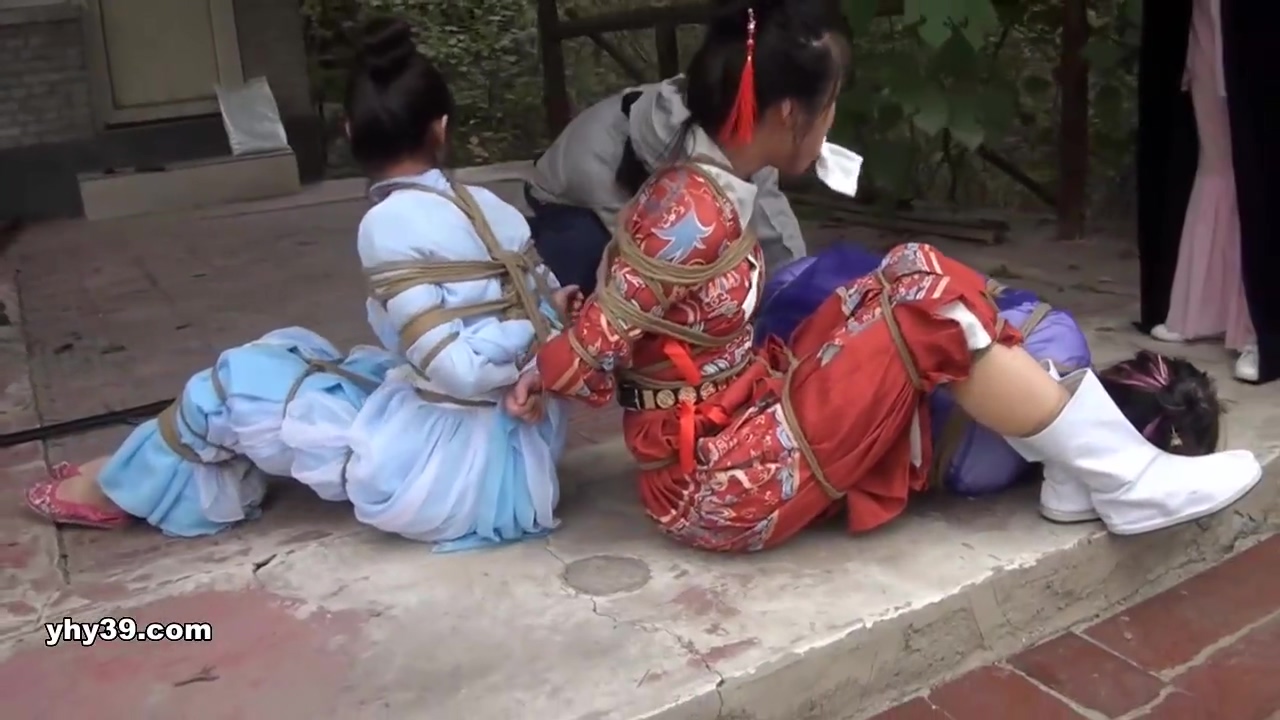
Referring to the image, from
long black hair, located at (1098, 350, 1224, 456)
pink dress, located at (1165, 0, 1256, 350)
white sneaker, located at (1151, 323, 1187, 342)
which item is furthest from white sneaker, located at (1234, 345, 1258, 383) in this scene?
long black hair, located at (1098, 350, 1224, 456)

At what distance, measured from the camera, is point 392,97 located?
238cm

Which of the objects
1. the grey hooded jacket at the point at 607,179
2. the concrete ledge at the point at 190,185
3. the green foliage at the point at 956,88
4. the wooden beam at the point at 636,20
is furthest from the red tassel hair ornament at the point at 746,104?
the concrete ledge at the point at 190,185

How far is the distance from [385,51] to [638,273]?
602mm

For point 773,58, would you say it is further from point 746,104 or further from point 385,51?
point 385,51

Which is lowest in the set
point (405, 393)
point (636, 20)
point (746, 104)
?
point (405, 393)

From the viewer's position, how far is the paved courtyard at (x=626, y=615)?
214cm

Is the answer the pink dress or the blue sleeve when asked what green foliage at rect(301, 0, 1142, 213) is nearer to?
the pink dress

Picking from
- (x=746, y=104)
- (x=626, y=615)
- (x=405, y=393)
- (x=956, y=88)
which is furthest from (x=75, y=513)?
(x=956, y=88)

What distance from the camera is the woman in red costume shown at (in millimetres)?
2273

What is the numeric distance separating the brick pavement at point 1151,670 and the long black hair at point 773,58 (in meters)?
1.05

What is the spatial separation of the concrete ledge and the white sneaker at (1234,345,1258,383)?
14.5ft

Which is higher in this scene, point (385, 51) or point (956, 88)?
point (385, 51)

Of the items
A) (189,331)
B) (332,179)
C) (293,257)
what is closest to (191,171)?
(332,179)

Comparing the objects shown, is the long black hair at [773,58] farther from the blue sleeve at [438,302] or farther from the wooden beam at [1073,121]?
the wooden beam at [1073,121]
